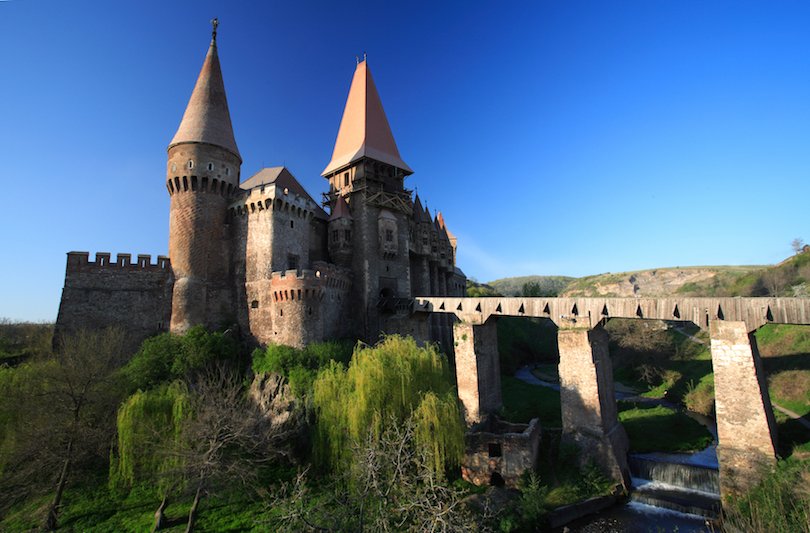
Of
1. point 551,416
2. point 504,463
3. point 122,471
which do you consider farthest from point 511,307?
point 122,471

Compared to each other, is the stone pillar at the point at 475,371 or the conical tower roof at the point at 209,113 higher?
the conical tower roof at the point at 209,113

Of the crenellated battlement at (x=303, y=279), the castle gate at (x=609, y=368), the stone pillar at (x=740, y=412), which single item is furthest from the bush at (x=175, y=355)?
the stone pillar at (x=740, y=412)

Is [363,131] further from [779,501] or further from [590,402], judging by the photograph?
[779,501]

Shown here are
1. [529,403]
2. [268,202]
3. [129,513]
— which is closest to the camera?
[129,513]

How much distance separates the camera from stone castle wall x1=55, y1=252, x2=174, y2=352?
23.2 m

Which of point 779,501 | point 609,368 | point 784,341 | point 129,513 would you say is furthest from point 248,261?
point 784,341

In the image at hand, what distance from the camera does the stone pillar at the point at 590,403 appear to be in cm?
1772

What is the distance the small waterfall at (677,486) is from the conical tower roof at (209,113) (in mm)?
30249

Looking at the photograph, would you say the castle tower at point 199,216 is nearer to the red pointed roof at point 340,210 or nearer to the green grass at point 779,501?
the red pointed roof at point 340,210

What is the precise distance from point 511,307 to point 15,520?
22540 millimetres

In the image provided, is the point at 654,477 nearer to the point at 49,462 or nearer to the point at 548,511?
the point at 548,511

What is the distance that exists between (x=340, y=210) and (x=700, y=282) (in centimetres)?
8336

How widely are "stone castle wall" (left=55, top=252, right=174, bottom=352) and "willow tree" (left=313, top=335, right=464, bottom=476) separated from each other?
13868mm

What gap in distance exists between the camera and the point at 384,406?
16.6 metres
